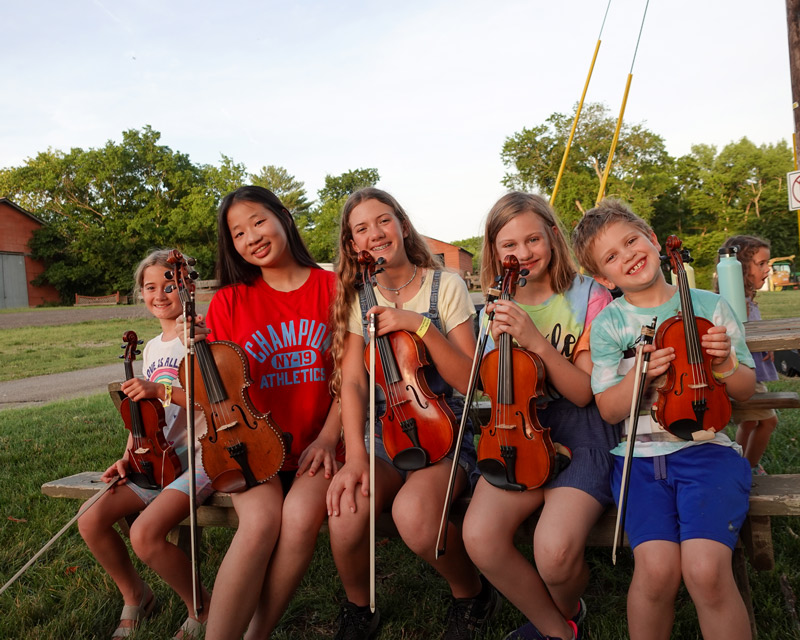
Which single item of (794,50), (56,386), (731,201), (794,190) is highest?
(731,201)

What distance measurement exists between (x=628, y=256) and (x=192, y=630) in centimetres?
213

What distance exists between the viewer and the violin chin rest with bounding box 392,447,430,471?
221cm

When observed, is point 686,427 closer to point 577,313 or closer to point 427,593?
point 577,313

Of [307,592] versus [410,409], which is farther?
[307,592]

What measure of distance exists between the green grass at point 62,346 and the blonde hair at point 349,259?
10083mm

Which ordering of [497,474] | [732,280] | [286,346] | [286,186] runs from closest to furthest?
[497,474] < [286,346] < [732,280] < [286,186]

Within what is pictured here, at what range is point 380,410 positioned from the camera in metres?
2.59

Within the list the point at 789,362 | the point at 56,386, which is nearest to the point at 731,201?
the point at 789,362

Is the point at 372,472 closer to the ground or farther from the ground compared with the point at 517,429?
closer to the ground

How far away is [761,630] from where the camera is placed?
2.21 m

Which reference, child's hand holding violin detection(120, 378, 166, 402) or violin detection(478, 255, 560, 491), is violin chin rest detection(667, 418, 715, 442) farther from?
child's hand holding violin detection(120, 378, 166, 402)

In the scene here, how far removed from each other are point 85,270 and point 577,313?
4129 cm

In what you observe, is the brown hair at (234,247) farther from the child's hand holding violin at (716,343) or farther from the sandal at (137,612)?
the child's hand holding violin at (716,343)

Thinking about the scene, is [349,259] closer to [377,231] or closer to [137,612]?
[377,231]
